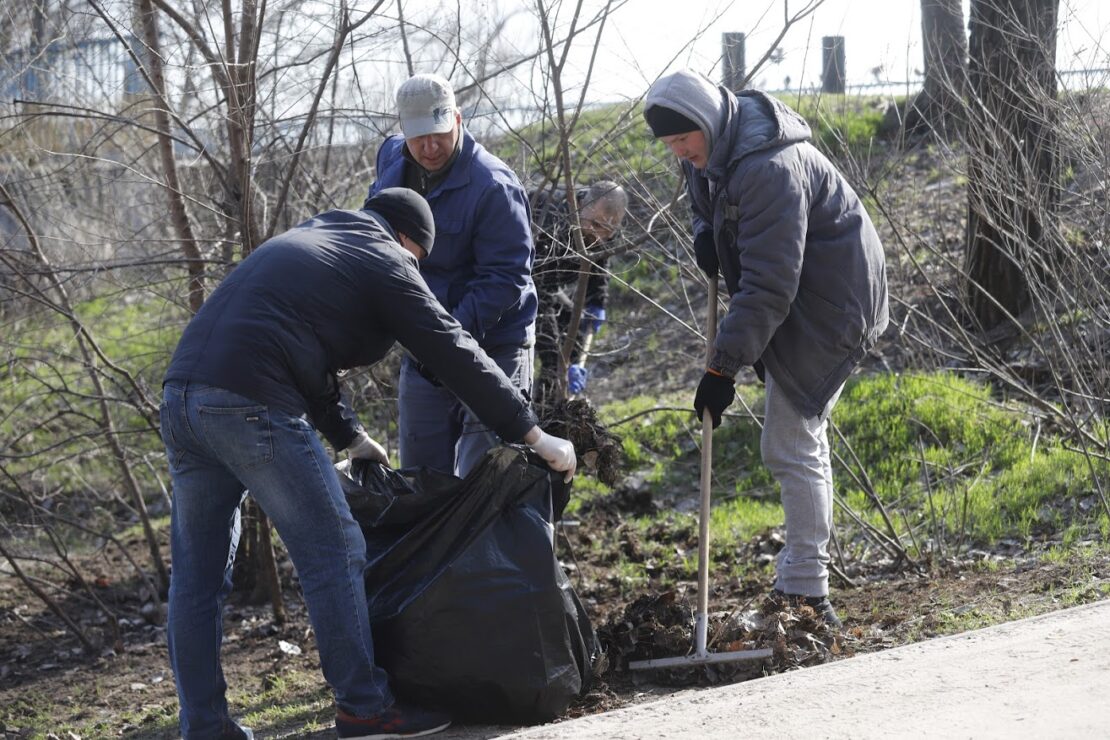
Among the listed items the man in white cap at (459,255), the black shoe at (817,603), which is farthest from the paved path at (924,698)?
the man in white cap at (459,255)

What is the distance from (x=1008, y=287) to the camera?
8141mm

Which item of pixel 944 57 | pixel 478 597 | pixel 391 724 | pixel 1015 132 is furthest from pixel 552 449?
pixel 944 57

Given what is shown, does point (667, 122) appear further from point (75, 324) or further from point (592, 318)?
point (75, 324)

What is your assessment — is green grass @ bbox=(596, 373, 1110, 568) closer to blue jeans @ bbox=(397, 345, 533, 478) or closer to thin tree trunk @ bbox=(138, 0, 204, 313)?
blue jeans @ bbox=(397, 345, 533, 478)

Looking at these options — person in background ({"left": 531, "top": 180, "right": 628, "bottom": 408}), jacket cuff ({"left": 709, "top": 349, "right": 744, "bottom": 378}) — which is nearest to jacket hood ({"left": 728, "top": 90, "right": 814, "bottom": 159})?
jacket cuff ({"left": 709, "top": 349, "right": 744, "bottom": 378})

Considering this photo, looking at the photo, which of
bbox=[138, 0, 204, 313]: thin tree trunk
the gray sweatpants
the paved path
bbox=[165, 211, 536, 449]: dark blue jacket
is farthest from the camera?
bbox=[138, 0, 204, 313]: thin tree trunk

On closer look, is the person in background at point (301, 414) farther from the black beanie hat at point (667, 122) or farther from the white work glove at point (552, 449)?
the black beanie hat at point (667, 122)

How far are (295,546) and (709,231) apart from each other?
1899 millimetres

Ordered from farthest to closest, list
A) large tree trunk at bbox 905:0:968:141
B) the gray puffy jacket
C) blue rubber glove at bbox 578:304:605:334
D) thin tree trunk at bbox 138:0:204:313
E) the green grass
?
1. large tree trunk at bbox 905:0:968:141
2. blue rubber glove at bbox 578:304:605:334
3. the green grass
4. thin tree trunk at bbox 138:0:204:313
5. the gray puffy jacket

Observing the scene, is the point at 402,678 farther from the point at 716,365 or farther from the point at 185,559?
the point at 716,365

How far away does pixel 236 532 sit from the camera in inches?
140

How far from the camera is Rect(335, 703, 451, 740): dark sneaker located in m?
3.37

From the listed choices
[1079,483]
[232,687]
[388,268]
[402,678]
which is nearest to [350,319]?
[388,268]

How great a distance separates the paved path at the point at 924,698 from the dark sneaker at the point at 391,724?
239mm
